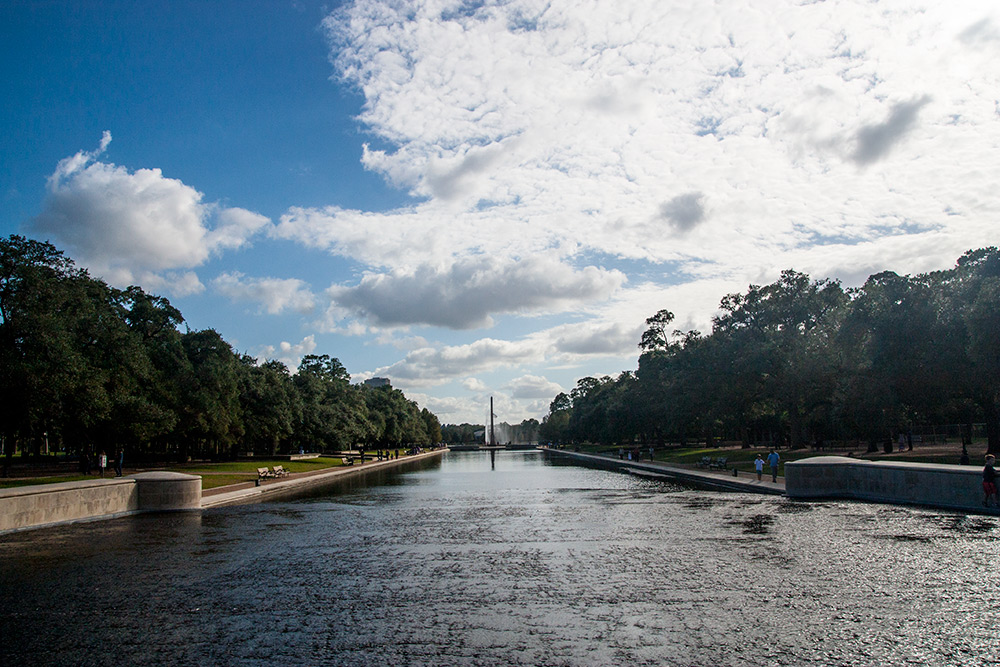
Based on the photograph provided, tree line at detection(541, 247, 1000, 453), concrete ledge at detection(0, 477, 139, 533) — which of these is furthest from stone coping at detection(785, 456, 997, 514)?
concrete ledge at detection(0, 477, 139, 533)

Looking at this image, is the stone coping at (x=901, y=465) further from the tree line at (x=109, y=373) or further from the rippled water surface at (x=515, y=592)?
the tree line at (x=109, y=373)

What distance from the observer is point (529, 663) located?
28.6ft

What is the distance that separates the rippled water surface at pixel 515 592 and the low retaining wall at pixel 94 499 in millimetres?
1113

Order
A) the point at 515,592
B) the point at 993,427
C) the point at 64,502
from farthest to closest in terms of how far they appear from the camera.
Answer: the point at 993,427 → the point at 64,502 → the point at 515,592

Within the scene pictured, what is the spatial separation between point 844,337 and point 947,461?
41.3 feet

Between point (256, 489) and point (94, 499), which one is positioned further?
point (256, 489)

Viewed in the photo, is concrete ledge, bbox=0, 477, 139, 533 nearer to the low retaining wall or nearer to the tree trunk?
the low retaining wall

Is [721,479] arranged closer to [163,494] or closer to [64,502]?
[163,494]

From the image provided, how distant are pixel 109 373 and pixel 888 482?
3724 centimetres

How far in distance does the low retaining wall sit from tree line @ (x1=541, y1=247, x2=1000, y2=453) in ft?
112

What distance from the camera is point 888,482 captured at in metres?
26.6

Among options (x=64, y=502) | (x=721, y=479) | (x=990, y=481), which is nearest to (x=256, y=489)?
(x=64, y=502)

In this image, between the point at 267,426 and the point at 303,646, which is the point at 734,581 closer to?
the point at 303,646

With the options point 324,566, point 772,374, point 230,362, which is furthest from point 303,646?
point 772,374
